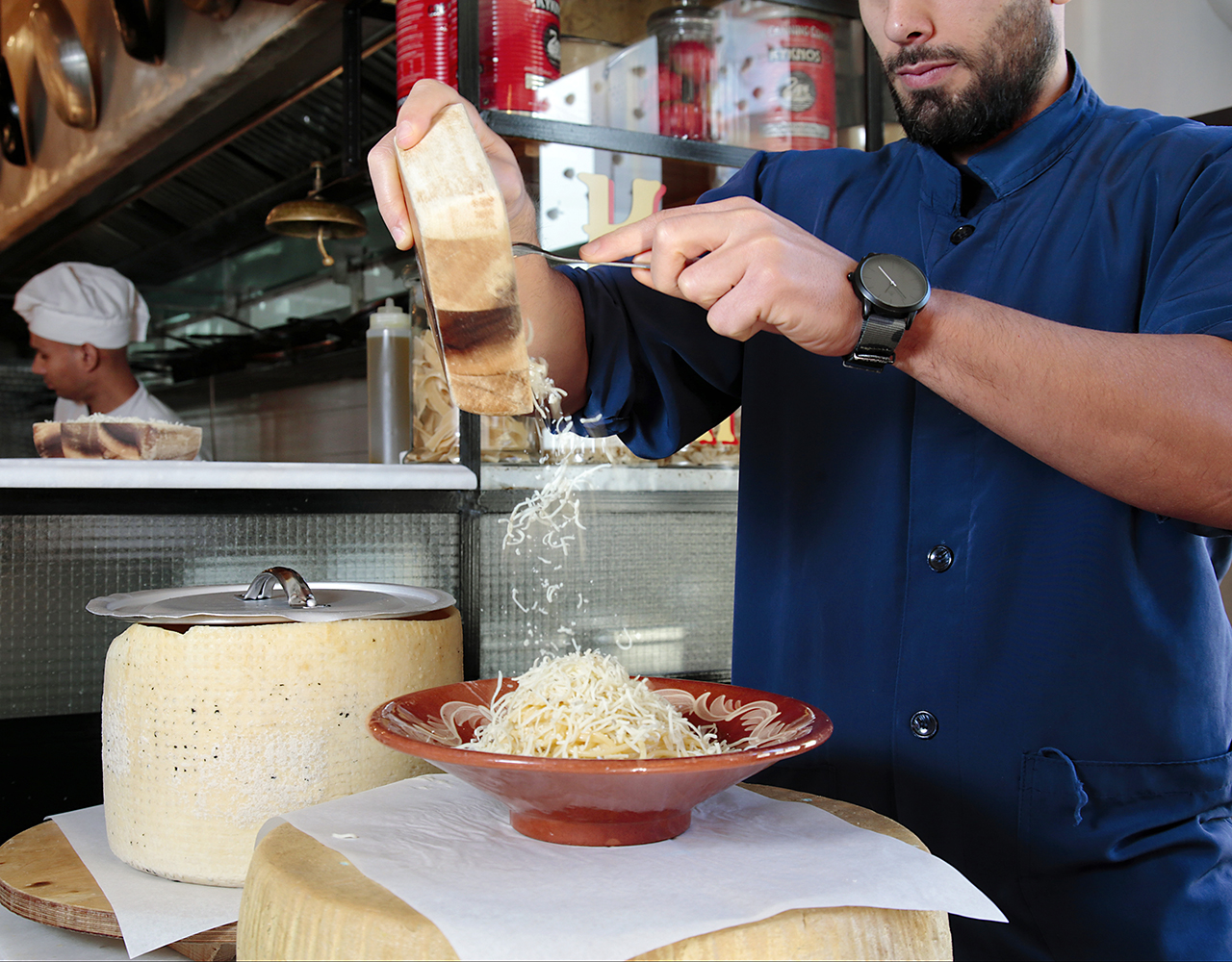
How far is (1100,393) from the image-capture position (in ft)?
3.24

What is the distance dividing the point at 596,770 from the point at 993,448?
2.32 feet

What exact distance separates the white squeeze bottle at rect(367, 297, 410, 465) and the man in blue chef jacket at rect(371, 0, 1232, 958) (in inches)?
24.7

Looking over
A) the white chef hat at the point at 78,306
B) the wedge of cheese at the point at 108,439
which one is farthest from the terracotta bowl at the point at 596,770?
the white chef hat at the point at 78,306

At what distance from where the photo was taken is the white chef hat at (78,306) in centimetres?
381

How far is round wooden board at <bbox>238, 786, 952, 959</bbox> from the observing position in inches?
28.0

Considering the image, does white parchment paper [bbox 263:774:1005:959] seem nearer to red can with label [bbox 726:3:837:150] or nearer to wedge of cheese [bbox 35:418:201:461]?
wedge of cheese [bbox 35:418:201:461]

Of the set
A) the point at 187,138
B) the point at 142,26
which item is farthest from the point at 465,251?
the point at 187,138

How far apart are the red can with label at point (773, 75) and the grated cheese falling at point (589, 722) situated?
1.40 metres

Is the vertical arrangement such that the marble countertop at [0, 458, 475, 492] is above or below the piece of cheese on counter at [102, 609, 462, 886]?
above

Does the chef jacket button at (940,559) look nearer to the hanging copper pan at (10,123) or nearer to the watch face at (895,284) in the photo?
the watch face at (895,284)

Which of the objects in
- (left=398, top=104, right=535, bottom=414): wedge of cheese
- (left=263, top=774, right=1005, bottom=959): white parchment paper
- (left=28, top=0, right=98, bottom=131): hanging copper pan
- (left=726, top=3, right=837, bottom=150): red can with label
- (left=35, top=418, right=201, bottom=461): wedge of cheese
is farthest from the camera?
(left=28, top=0, right=98, bottom=131): hanging copper pan

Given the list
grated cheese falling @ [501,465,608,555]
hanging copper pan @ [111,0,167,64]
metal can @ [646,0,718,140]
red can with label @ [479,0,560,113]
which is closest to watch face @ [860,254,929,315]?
grated cheese falling @ [501,465,608,555]

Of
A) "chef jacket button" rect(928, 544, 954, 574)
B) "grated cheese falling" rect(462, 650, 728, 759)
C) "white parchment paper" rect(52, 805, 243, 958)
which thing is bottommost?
"white parchment paper" rect(52, 805, 243, 958)

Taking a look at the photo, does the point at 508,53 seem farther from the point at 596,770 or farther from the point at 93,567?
the point at 596,770
